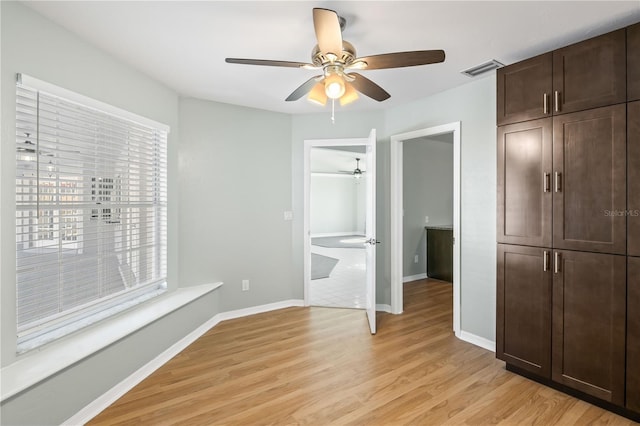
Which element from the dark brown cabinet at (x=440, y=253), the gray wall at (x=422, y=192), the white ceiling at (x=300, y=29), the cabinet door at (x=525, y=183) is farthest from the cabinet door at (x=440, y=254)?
the white ceiling at (x=300, y=29)

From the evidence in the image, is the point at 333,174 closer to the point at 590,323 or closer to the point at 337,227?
the point at 337,227

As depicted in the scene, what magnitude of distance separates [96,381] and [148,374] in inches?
20.0

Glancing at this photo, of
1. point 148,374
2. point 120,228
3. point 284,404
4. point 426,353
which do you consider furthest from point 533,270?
point 120,228

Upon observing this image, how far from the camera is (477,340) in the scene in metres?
3.16

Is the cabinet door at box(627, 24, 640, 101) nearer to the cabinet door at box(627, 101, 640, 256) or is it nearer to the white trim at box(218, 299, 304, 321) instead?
the cabinet door at box(627, 101, 640, 256)

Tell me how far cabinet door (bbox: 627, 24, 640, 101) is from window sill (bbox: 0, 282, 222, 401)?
3.71 metres

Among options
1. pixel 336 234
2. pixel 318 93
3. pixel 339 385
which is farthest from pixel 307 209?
pixel 336 234

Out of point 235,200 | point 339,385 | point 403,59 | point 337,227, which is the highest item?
point 403,59

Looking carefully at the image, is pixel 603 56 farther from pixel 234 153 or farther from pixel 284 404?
pixel 234 153

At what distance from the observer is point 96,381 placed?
2119 mm

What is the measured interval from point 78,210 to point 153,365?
1.37 m

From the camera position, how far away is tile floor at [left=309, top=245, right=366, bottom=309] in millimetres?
4418

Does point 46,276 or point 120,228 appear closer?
point 46,276

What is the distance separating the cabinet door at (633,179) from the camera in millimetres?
→ 1950
